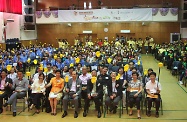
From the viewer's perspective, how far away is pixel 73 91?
7227mm

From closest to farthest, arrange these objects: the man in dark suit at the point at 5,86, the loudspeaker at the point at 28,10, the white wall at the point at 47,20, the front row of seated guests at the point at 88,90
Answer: the front row of seated guests at the point at 88,90 < the man in dark suit at the point at 5,86 < the loudspeaker at the point at 28,10 < the white wall at the point at 47,20

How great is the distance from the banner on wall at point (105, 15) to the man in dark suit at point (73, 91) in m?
14.6

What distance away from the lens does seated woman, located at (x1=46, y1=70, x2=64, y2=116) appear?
277 inches

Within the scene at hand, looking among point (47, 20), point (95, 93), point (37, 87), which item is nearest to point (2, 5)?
point (47, 20)

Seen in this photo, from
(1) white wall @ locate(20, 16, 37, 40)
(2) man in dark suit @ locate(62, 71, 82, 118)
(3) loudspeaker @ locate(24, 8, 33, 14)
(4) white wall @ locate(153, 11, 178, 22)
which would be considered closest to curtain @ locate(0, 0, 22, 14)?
(3) loudspeaker @ locate(24, 8, 33, 14)

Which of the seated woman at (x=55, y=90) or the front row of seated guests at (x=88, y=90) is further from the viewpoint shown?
the seated woman at (x=55, y=90)

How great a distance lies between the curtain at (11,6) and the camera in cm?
1819

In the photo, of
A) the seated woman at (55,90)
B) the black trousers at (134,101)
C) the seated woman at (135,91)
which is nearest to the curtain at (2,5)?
the seated woman at (55,90)

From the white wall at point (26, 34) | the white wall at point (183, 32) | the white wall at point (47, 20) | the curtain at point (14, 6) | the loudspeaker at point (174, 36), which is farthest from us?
the loudspeaker at point (174, 36)

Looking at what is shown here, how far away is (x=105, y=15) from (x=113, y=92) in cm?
1495

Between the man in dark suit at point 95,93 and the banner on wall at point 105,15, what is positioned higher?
the banner on wall at point 105,15

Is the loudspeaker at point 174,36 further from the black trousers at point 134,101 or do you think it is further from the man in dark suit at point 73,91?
the man in dark suit at point 73,91

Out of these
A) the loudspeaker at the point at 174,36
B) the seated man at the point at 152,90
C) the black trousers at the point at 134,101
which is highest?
the loudspeaker at the point at 174,36

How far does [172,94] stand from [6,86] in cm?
596
